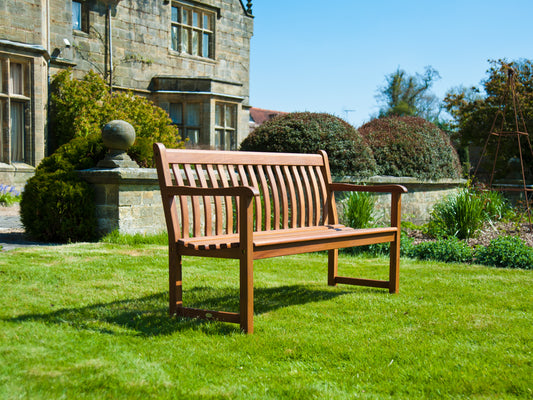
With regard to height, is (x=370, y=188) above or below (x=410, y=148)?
below

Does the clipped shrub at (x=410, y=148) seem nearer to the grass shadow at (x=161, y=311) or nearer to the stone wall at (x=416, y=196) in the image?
the stone wall at (x=416, y=196)

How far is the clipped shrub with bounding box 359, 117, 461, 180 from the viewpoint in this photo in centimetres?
1045

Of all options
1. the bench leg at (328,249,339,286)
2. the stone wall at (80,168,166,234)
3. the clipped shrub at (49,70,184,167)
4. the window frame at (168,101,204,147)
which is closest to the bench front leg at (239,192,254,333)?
the bench leg at (328,249,339,286)

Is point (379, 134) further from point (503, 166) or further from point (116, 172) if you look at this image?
point (503, 166)

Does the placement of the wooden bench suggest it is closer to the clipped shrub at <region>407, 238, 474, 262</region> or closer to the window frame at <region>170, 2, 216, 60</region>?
the clipped shrub at <region>407, 238, 474, 262</region>

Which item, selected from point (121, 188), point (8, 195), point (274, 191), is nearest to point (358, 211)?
point (121, 188)

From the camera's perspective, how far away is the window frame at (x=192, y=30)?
18109 millimetres

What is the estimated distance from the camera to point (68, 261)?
5820mm

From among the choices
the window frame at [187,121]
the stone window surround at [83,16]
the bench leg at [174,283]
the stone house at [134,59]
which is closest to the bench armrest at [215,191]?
the bench leg at [174,283]

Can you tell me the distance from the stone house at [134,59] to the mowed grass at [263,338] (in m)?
8.70

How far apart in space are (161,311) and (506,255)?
4.33m

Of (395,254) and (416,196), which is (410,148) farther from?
(395,254)

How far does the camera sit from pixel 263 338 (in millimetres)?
3436

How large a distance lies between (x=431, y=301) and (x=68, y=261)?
3506 millimetres
